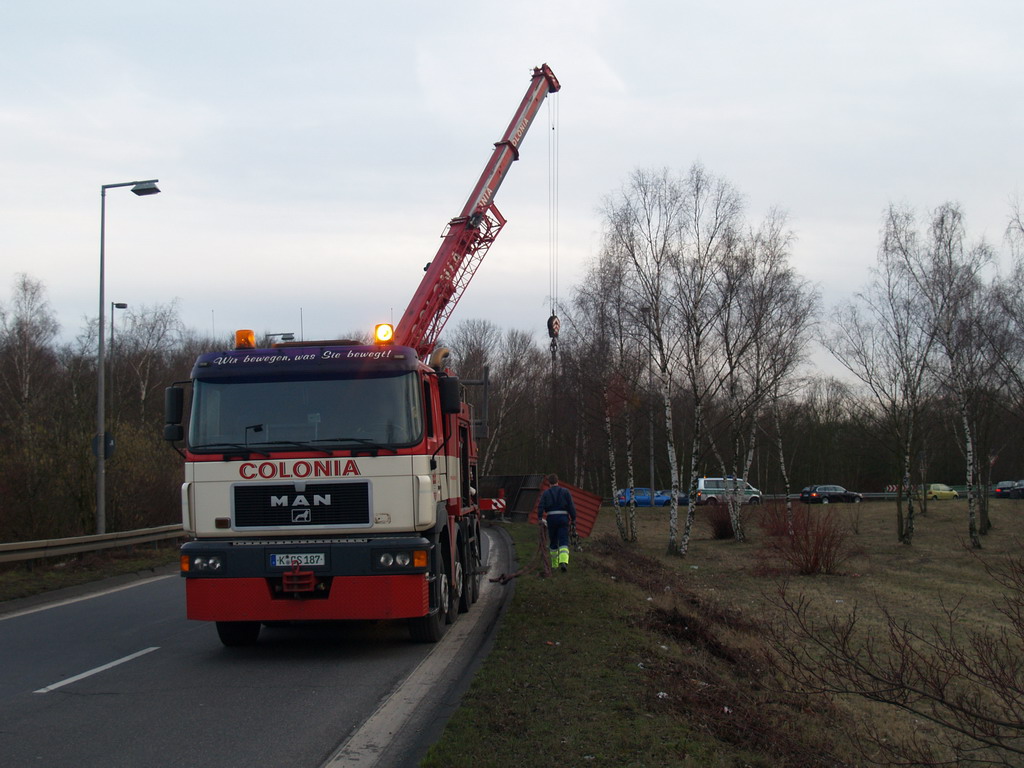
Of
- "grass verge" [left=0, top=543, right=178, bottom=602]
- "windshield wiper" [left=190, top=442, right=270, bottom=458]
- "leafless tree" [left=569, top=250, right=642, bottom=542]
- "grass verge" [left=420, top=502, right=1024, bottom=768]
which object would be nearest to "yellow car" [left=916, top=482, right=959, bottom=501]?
"leafless tree" [left=569, top=250, right=642, bottom=542]

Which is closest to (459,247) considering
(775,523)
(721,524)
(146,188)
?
(146,188)

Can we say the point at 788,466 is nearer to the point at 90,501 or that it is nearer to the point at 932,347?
the point at 932,347

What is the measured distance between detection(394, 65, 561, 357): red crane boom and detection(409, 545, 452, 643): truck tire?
24.1 feet

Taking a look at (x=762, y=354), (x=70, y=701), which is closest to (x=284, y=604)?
(x=70, y=701)

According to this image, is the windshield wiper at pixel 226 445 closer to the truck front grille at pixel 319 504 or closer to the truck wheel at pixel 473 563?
the truck front grille at pixel 319 504

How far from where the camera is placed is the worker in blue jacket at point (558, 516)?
15148mm

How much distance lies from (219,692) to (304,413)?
2.84m

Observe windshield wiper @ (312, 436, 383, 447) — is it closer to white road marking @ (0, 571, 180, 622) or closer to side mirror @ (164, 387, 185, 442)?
side mirror @ (164, 387, 185, 442)

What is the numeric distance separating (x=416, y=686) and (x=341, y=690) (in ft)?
2.10

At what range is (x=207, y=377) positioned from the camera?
928cm

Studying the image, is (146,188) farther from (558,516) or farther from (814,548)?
(814,548)

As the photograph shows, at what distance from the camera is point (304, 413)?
9.17m

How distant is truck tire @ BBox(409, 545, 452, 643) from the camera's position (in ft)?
30.9

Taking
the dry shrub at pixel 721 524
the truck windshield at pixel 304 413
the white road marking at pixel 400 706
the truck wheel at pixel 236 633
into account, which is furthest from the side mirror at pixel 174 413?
the dry shrub at pixel 721 524
